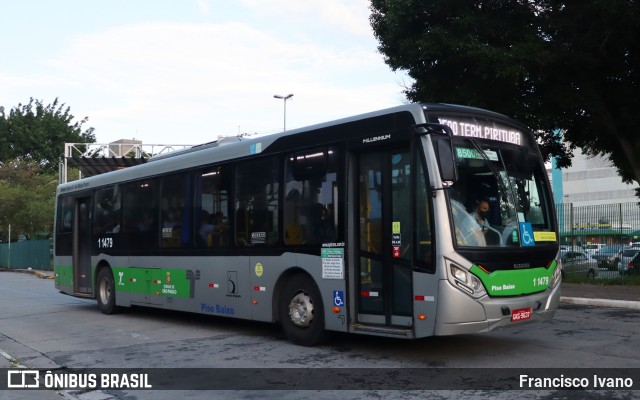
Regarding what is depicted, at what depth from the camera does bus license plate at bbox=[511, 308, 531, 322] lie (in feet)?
27.7

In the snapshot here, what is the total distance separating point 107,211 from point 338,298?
8.05 meters

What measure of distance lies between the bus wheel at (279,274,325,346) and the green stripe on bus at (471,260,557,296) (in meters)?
2.48

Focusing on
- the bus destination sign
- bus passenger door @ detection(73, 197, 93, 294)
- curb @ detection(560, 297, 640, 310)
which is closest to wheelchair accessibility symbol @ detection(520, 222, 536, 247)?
the bus destination sign

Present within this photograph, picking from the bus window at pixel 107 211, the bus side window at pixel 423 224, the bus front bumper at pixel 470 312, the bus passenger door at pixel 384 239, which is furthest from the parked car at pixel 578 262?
the bus side window at pixel 423 224

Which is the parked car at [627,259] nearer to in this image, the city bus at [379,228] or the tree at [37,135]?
the city bus at [379,228]

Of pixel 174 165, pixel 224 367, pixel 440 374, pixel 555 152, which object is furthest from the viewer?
pixel 555 152

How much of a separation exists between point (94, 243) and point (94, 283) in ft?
3.10

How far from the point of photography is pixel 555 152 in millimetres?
21562

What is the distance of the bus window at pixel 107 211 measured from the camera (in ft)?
49.6

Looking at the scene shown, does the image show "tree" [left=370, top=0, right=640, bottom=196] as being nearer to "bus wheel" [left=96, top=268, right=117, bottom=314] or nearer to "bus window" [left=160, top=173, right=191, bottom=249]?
"bus window" [left=160, top=173, right=191, bottom=249]

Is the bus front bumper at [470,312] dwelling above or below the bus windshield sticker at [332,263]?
below

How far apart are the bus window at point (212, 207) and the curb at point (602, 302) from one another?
8.65 metres

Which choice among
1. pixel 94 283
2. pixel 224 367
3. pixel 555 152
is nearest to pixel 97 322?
pixel 94 283

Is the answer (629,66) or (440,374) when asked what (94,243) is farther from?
(629,66)
